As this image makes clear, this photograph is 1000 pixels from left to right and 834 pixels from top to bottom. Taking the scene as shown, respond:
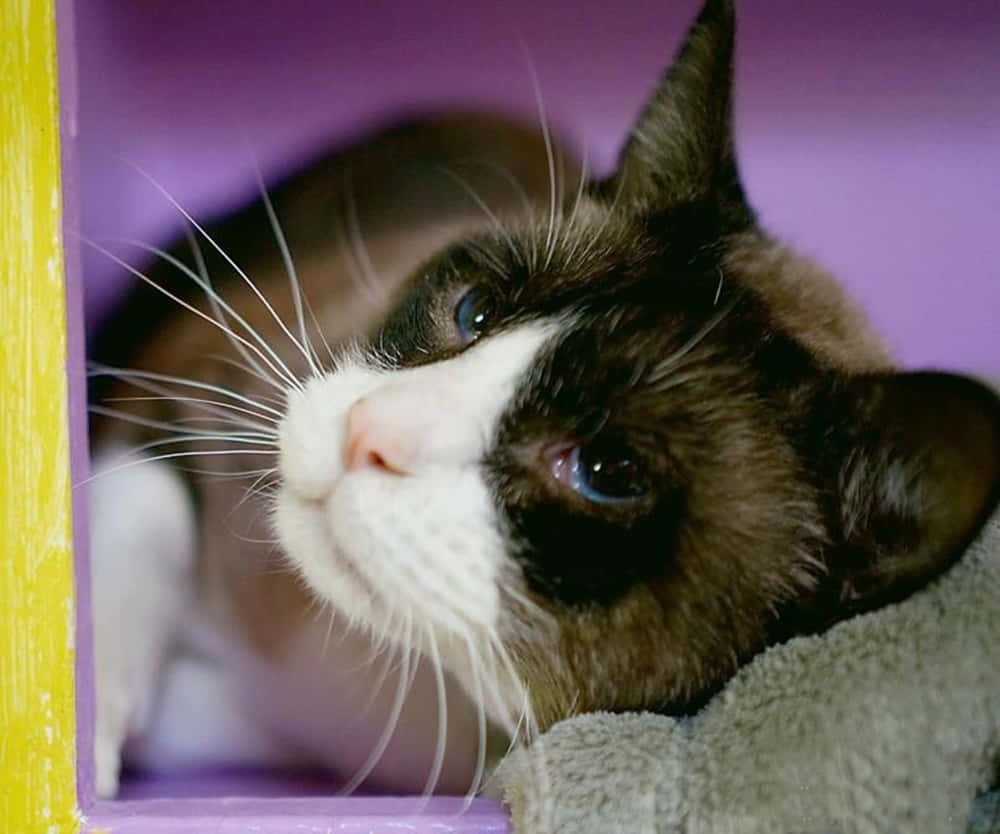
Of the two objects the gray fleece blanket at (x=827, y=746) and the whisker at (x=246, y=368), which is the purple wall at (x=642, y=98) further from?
the gray fleece blanket at (x=827, y=746)

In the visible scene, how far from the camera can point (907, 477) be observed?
67 cm

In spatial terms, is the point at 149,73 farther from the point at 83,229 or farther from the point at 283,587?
the point at 283,587

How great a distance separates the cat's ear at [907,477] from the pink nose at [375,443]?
300 mm

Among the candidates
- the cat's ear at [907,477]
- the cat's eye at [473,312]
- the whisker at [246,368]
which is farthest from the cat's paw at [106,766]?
the cat's ear at [907,477]

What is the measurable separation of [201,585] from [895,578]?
71 cm

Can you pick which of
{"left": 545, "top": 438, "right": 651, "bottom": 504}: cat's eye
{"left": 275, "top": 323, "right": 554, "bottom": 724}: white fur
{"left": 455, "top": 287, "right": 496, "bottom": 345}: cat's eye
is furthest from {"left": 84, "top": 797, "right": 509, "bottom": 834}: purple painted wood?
{"left": 455, "top": 287, "right": 496, "bottom": 345}: cat's eye

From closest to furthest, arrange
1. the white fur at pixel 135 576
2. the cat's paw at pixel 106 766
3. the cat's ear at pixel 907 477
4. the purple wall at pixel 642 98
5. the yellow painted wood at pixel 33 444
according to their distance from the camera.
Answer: the cat's ear at pixel 907 477, the yellow painted wood at pixel 33 444, the cat's paw at pixel 106 766, the white fur at pixel 135 576, the purple wall at pixel 642 98

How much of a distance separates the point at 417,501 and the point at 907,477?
12.6 inches

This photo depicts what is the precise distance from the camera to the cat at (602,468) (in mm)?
674

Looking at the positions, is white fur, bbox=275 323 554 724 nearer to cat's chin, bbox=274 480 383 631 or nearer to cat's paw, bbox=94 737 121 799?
cat's chin, bbox=274 480 383 631

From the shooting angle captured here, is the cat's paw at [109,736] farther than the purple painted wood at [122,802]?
Yes

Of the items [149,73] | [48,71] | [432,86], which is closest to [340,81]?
[432,86]

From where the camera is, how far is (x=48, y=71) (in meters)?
0.75

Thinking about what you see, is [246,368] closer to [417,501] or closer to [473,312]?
[473,312]
